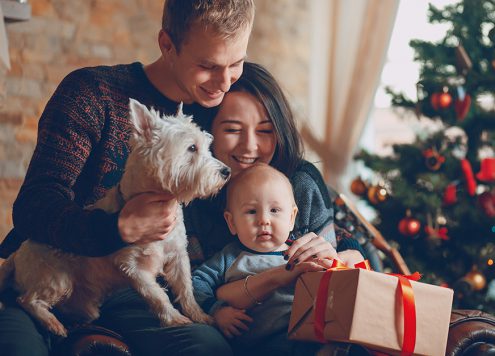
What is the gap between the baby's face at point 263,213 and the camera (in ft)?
6.56

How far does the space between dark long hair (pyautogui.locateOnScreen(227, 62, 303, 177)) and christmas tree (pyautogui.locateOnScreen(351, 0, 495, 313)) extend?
1.30 metres

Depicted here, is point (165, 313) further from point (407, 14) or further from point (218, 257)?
point (407, 14)

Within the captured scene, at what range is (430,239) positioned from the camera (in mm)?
3400

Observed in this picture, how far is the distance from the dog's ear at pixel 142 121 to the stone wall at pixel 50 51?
83.7 inches

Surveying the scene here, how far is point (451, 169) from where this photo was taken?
135 inches

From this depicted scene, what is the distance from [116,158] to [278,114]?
59 cm

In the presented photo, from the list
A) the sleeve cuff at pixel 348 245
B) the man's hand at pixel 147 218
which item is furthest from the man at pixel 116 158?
the sleeve cuff at pixel 348 245

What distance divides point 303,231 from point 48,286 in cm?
86

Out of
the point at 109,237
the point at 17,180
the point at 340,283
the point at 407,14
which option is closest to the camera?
the point at 340,283

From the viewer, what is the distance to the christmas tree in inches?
132

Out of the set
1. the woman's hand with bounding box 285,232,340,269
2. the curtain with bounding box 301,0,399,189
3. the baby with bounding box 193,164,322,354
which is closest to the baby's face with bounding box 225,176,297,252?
the baby with bounding box 193,164,322,354

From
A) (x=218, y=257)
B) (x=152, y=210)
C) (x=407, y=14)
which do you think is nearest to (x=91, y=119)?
(x=152, y=210)

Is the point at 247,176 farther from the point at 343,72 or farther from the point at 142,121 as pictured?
the point at 343,72

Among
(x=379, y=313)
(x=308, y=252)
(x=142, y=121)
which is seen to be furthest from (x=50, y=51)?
(x=379, y=313)
